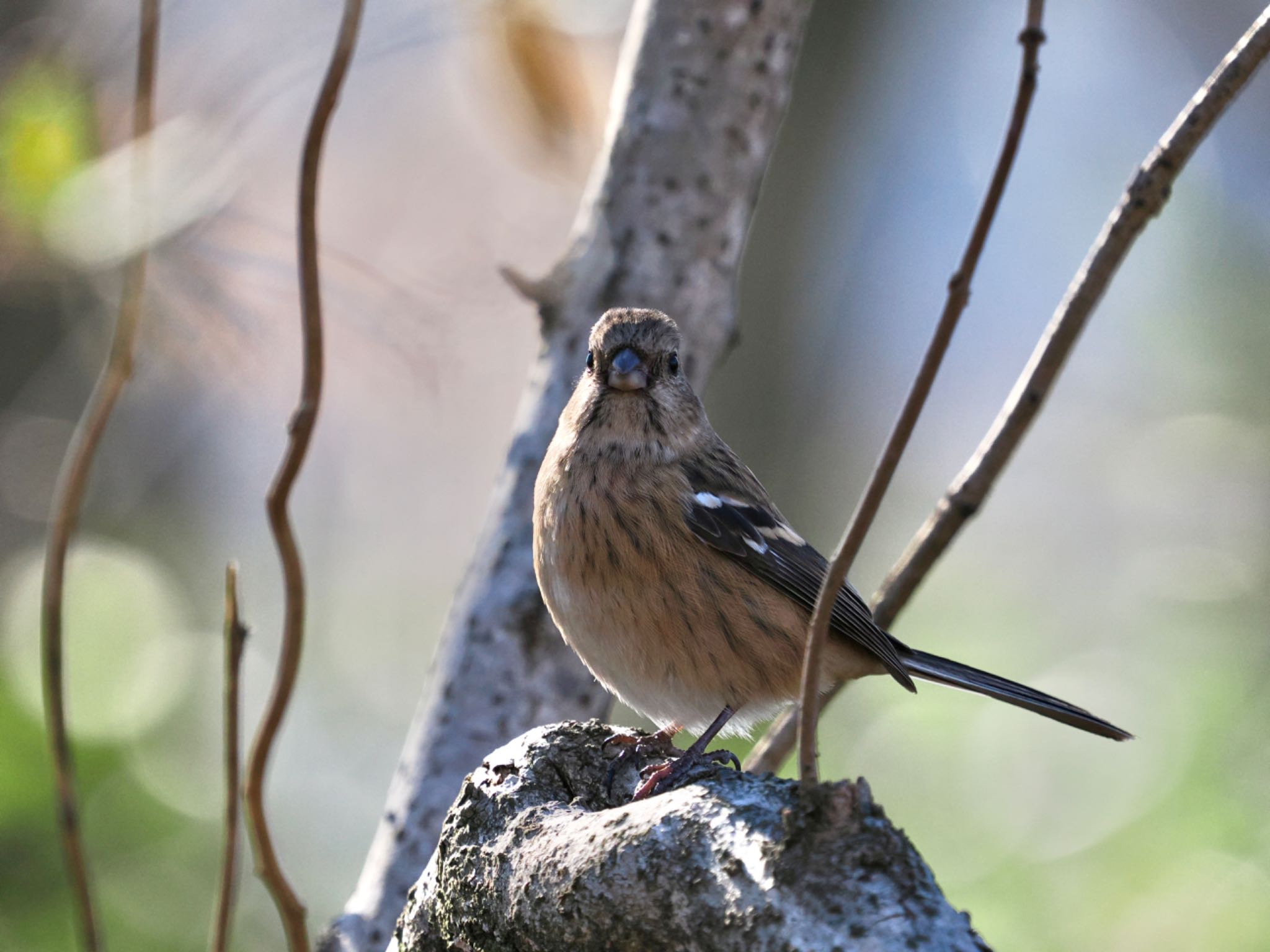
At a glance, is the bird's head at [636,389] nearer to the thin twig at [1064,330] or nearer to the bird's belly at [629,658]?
the bird's belly at [629,658]

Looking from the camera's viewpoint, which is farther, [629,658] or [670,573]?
[670,573]

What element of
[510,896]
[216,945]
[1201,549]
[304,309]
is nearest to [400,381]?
[304,309]

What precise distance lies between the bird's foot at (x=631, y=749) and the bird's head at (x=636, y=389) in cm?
89

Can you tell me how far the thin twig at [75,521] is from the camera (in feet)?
6.10

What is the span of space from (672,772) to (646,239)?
1.16 meters

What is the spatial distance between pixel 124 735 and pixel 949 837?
3.08 meters

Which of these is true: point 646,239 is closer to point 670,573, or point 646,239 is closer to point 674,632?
point 670,573

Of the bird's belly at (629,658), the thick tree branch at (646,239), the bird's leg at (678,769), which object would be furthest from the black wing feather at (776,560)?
the bird's leg at (678,769)

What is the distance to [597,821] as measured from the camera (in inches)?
50.0

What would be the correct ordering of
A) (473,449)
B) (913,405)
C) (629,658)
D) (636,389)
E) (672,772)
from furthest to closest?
(473,449) < (636,389) < (629,658) < (672,772) < (913,405)

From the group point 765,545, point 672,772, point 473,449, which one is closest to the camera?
point 672,772

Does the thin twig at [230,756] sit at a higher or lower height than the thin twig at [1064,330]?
lower

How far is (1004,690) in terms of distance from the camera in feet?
8.91

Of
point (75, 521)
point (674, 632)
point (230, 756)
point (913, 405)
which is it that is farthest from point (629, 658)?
point (913, 405)
